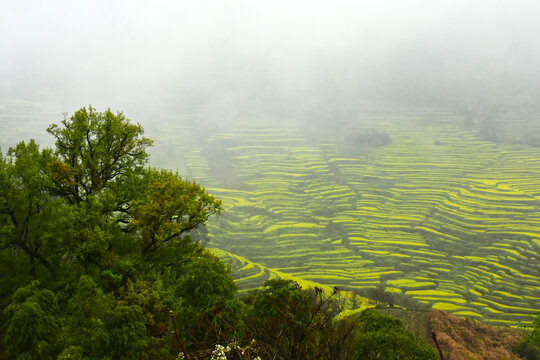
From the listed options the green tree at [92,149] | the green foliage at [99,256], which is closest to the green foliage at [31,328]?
the green foliage at [99,256]

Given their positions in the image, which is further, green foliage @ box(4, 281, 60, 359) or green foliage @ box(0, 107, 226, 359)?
green foliage @ box(4, 281, 60, 359)

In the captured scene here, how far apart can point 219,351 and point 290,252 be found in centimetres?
7060

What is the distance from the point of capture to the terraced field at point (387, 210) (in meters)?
62.7

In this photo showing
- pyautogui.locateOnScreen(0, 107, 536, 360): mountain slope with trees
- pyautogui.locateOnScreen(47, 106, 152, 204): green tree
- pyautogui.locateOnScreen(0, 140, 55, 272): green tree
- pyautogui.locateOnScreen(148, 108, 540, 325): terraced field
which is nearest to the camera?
pyautogui.locateOnScreen(0, 107, 536, 360): mountain slope with trees

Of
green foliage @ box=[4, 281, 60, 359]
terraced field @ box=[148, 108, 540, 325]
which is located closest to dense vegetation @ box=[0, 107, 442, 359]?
green foliage @ box=[4, 281, 60, 359]

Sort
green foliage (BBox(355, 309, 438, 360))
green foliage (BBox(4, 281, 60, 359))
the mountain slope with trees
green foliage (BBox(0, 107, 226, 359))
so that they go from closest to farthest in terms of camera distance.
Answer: the mountain slope with trees < green foliage (BBox(355, 309, 438, 360)) < green foliage (BBox(0, 107, 226, 359)) < green foliage (BBox(4, 281, 60, 359))

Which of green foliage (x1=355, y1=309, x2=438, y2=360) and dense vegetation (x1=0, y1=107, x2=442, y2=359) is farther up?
dense vegetation (x1=0, y1=107, x2=442, y2=359)

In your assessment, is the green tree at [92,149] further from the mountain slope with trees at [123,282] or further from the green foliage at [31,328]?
the green foliage at [31,328]

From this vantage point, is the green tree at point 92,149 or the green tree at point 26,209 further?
the green tree at point 92,149

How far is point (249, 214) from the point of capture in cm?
9225

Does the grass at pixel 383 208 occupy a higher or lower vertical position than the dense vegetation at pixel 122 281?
lower

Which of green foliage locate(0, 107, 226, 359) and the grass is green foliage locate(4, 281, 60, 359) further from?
the grass

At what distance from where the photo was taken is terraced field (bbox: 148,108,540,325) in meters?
62.7

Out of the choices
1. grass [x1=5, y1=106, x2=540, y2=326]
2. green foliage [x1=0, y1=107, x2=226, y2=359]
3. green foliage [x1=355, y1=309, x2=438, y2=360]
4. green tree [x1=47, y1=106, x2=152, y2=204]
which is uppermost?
green tree [x1=47, y1=106, x2=152, y2=204]
